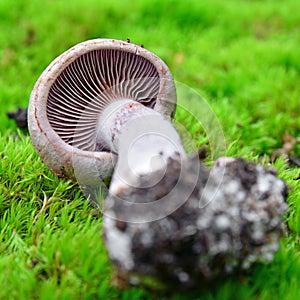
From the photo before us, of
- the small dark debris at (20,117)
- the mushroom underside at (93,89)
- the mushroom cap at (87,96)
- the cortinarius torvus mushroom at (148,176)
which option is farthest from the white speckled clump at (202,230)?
the small dark debris at (20,117)

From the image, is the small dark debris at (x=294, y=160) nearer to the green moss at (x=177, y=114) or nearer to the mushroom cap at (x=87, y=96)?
the green moss at (x=177, y=114)

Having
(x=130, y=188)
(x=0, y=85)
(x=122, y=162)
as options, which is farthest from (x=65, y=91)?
(x=0, y=85)

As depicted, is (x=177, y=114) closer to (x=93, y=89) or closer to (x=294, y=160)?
(x=294, y=160)

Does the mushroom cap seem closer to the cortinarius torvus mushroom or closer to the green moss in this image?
the cortinarius torvus mushroom

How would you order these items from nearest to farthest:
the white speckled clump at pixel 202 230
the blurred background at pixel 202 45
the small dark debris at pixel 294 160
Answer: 1. the white speckled clump at pixel 202 230
2. the small dark debris at pixel 294 160
3. the blurred background at pixel 202 45

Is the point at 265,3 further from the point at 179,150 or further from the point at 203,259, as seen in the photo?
the point at 203,259

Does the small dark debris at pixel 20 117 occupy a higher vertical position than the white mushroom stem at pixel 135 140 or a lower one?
lower

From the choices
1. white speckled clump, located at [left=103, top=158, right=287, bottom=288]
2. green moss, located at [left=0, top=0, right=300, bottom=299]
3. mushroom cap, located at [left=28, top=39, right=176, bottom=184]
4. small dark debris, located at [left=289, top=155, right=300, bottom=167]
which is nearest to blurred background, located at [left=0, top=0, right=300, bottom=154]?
green moss, located at [left=0, top=0, right=300, bottom=299]

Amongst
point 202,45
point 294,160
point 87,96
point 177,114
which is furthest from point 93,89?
point 202,45
